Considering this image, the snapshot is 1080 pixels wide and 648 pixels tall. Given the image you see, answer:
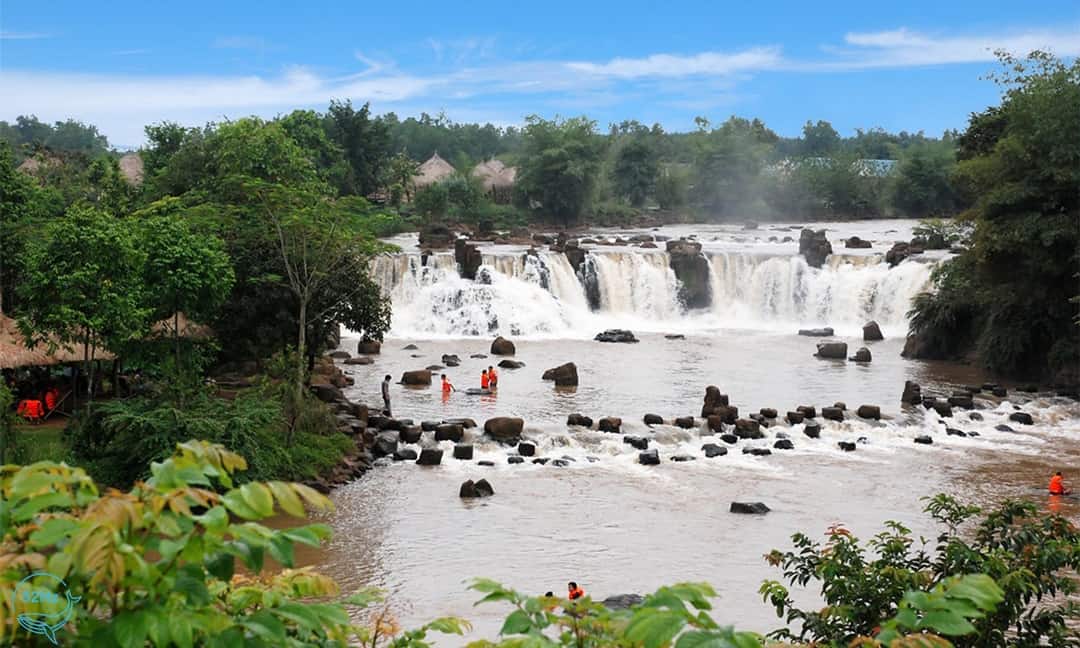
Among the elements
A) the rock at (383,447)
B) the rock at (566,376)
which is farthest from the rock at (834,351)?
the rock at (383,447)

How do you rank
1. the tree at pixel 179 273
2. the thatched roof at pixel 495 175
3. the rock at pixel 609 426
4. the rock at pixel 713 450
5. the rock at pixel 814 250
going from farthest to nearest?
the thatched roof at pixel 495 175 → the rock at pixel 814 250 → the rock at pixel 609 426 → the rock at pixel 713 450 → the tree at pixel 179 273

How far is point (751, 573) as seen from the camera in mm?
14180

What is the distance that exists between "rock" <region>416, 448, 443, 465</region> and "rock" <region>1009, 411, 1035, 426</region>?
12.3m

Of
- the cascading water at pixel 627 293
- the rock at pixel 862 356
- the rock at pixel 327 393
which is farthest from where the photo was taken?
the cascading water at pixel 627 293

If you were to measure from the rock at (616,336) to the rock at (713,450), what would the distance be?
13839 millimetres

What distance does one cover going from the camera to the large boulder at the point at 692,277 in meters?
40.5

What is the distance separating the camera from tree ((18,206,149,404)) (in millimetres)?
16281

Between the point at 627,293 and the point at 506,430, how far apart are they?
65.1 ft

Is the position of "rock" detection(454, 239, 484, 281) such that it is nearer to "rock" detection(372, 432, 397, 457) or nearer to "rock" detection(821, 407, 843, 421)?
"rock" detection(821, 407, 843, 421)

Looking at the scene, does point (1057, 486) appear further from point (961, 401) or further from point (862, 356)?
point (862, 356)

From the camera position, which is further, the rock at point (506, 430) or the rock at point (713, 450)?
the rock at point (506, 430)

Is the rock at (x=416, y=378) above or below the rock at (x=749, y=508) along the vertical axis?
above

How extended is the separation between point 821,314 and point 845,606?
111ft

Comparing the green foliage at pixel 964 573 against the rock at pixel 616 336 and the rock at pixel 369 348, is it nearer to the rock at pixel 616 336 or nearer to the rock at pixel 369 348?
the rock at pixel 369 348
